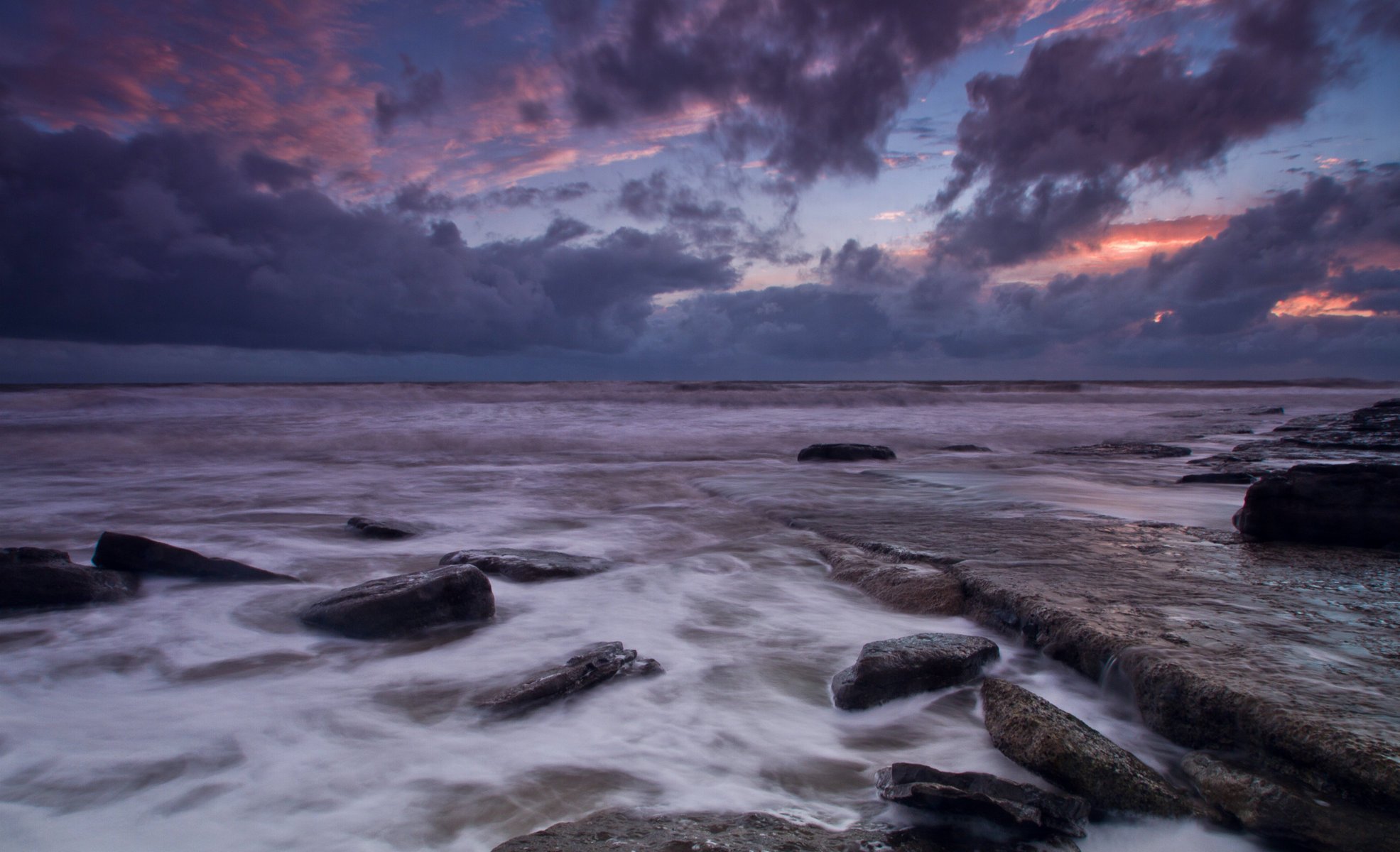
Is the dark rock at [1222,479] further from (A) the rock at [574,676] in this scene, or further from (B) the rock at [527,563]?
(A) the rock at [574,676]

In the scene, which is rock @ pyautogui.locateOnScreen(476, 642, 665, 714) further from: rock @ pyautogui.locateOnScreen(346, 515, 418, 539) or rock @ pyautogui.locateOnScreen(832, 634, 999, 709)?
rock @ pyautogui.locateOnScreen(346, 515, 418, 539)

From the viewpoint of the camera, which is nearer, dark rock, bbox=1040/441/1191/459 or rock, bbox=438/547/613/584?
rock, bbox=438/547/613/584

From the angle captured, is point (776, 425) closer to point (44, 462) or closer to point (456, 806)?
point (44, 462)

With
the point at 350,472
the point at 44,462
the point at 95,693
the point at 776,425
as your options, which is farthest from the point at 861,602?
the point at 776,425

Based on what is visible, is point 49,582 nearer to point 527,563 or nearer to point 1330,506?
point 527,563

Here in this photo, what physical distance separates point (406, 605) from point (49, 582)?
67.2 inches

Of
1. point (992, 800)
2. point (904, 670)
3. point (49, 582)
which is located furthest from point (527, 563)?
point (992, 800)

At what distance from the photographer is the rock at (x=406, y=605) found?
110 inches

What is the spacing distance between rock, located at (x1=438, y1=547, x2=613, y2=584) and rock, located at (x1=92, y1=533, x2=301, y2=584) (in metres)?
0.87

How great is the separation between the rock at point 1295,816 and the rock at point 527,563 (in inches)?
109

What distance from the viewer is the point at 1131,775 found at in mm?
1510

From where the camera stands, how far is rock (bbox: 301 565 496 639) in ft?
9.20

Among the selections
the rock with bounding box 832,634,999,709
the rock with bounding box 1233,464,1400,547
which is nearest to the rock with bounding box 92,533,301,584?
the rock with bounding box 832,634,999,709

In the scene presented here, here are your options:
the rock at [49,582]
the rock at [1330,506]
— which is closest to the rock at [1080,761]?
the rock at [1330,506]
